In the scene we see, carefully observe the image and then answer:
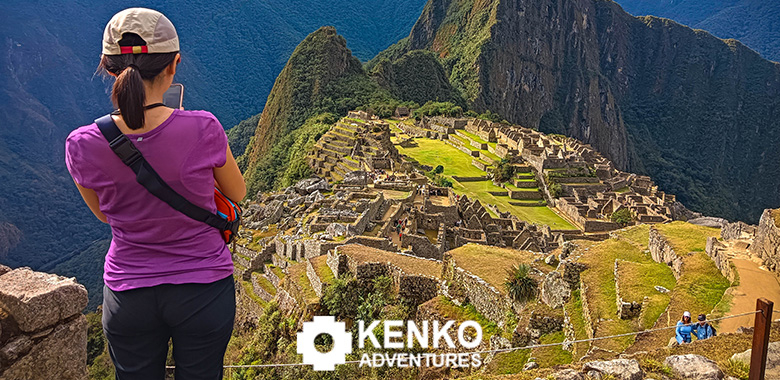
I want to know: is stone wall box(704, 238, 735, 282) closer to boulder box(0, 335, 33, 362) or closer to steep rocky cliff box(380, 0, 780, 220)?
boulder box(0, 335, 33, 362)

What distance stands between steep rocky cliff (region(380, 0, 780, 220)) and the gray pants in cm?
13182

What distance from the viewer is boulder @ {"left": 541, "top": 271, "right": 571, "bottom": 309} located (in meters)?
9.21

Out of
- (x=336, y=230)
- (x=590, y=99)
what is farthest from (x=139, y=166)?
(x=590, y=99)

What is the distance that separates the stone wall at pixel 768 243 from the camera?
7.95 meters

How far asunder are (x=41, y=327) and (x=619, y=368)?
4.30 m

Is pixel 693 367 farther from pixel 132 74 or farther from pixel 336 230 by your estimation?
pixel 336 230

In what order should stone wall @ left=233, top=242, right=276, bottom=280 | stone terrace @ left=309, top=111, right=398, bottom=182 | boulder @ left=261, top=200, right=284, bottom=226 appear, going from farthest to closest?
stone terrace @ left=309, top=111, right=398, bottom=182 → boulder @ left=261, top=200, right=284, bottom=226 → stone wall @ left=233, top=242, right=276, bottom=280

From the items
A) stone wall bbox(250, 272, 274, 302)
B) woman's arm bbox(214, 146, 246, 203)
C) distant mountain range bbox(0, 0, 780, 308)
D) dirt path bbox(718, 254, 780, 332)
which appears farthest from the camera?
distant mountain range bbox(0, 0, 780, 308)

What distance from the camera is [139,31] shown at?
2.52m

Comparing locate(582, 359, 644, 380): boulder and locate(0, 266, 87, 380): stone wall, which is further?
locate(582, 359, 644, 380): boulder

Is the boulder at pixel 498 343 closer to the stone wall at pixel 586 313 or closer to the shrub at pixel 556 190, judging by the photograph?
the stone wall at pixel 586 313

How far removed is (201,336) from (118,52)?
1.50 m

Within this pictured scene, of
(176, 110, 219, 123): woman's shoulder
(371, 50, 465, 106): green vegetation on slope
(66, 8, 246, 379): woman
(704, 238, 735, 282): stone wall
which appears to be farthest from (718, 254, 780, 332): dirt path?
→ (371, 50, 465, 106): green vegetation on slope

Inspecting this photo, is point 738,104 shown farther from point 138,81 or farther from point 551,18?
point 138,81
